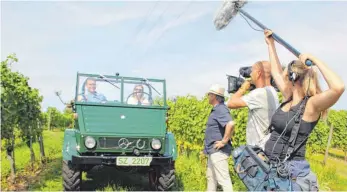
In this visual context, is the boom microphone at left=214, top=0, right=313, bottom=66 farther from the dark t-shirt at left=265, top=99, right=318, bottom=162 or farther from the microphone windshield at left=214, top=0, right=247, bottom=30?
the dark t-shirt at left=265, top=99, right=318, bottom=162

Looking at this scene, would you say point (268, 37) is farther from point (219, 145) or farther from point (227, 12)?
point (219, 145)

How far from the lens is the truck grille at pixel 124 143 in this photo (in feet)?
23.4

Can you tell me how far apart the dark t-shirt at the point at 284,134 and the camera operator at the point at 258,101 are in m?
0.86

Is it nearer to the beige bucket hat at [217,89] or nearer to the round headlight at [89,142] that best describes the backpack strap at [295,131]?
the beige bucket hat at [217,89]

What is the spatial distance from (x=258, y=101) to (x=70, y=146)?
4048 millimetres

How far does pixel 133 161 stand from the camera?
7043 millimetres

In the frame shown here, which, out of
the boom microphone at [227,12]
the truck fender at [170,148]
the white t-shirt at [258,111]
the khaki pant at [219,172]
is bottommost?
the khaki pant at [219,172]

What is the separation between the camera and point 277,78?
366 cm

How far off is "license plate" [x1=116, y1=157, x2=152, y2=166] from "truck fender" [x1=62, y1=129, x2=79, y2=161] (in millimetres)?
770

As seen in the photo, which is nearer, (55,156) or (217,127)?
(217,127)

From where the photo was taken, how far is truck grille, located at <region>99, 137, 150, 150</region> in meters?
7.12

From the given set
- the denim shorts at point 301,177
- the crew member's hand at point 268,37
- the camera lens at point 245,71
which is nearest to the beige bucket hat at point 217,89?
the camera lens at point 245,71

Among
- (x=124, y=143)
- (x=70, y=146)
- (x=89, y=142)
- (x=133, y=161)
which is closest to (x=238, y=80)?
(x=133, y=161)

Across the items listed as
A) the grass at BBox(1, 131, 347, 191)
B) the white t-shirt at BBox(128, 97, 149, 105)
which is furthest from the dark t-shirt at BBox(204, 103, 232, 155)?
the white t-shirt at BBox(128, 97, 149, 105)
